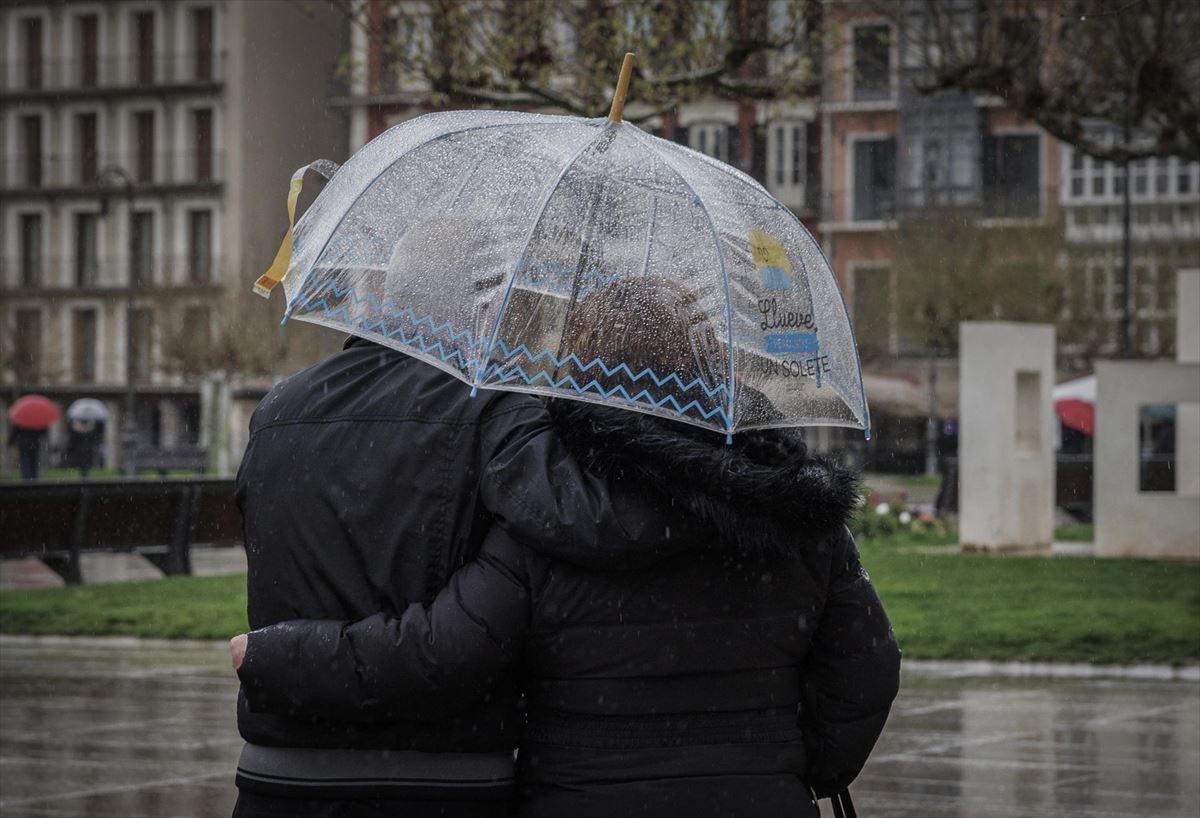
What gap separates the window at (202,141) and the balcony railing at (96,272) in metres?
2.96

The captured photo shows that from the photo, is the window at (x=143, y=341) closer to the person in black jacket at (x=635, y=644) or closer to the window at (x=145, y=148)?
the window at (x=145, y=148)

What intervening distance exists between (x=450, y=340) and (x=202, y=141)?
217 feet

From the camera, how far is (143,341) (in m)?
65.7

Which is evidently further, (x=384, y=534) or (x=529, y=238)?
(x=529, y=238)

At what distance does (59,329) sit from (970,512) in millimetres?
53012

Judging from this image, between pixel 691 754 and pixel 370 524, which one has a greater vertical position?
pixel 370 524

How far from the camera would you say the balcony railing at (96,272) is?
217 ft

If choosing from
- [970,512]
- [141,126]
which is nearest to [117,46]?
[141,126]

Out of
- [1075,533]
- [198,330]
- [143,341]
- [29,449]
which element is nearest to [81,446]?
[29,449]

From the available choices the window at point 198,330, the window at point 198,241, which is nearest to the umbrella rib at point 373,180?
the window at point 198,330

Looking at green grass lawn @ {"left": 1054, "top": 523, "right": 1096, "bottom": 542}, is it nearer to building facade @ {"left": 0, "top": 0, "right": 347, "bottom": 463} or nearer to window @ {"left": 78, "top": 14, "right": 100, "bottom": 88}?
building facade @ {"left": 0, "top": 0, "right": 347, "bottom": 463}

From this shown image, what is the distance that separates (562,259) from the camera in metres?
3.39

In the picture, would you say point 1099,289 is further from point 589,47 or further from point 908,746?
point 908,746

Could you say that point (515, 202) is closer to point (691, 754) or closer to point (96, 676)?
point (691, 754)
